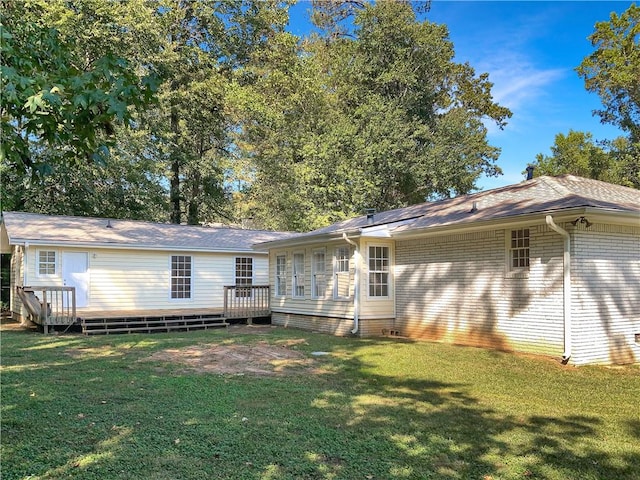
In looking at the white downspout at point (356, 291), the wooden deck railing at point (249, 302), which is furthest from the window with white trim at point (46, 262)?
the white downspout at point (356, 291)

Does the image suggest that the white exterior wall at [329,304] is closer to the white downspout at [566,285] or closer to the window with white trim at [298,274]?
the window with white trim at [298,274]

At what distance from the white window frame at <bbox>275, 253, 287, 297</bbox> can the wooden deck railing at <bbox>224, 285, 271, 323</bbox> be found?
464 millimetres

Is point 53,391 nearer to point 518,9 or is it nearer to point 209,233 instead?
point 209,233

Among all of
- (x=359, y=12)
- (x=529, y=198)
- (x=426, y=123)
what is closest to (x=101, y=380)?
(x=529, y=198)

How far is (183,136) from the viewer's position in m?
23.6

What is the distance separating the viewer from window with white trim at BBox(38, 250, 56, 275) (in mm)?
13969

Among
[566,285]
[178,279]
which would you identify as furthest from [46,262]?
[566,285]

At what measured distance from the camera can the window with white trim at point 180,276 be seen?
1636 centimetres

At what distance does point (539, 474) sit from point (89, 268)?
14.3 meters

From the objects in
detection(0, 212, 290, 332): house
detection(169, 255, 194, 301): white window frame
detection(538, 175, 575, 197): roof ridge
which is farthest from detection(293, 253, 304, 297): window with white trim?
detection(538, 175, 575, 197): roof ridge

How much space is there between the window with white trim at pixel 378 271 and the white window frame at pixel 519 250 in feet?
11.5

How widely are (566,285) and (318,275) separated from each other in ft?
22.2

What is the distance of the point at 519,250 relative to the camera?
9203mm

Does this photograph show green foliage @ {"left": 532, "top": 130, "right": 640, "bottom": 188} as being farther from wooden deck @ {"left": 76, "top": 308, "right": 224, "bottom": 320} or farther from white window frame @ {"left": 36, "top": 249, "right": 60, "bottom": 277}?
white window frame @ {"left": 36, "top": 249, "right": 60, "bottom": 277}
